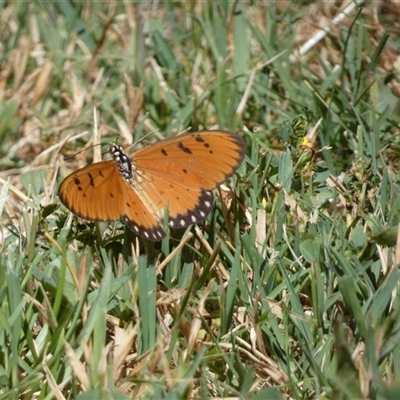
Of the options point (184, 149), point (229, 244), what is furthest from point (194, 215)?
point (184, 149)

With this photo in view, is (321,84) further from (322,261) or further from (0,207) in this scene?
(0,207)

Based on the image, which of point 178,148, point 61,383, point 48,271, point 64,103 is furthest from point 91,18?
point 61,383

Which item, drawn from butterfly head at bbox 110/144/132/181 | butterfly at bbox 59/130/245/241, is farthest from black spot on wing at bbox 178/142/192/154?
butterfly head at bbox 110/144/132/181

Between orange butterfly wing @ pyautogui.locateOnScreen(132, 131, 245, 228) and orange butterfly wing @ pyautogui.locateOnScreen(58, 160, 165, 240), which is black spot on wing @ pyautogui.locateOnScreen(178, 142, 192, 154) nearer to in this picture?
orange butterfly wing @ pyautogui.locateOnScreen(132, 131, 245, 228)

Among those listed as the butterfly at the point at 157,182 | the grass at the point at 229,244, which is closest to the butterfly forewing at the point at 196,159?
the butterfly at the point at 157,182

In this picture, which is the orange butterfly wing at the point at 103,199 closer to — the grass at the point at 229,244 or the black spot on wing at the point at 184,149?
the grass at the point at 229,244

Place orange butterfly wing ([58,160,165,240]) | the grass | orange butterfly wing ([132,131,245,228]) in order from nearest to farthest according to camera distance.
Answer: the grass
orange butterfly wing ([58,160,165,240])
orange butterfly wing ([132,131,245,228])
